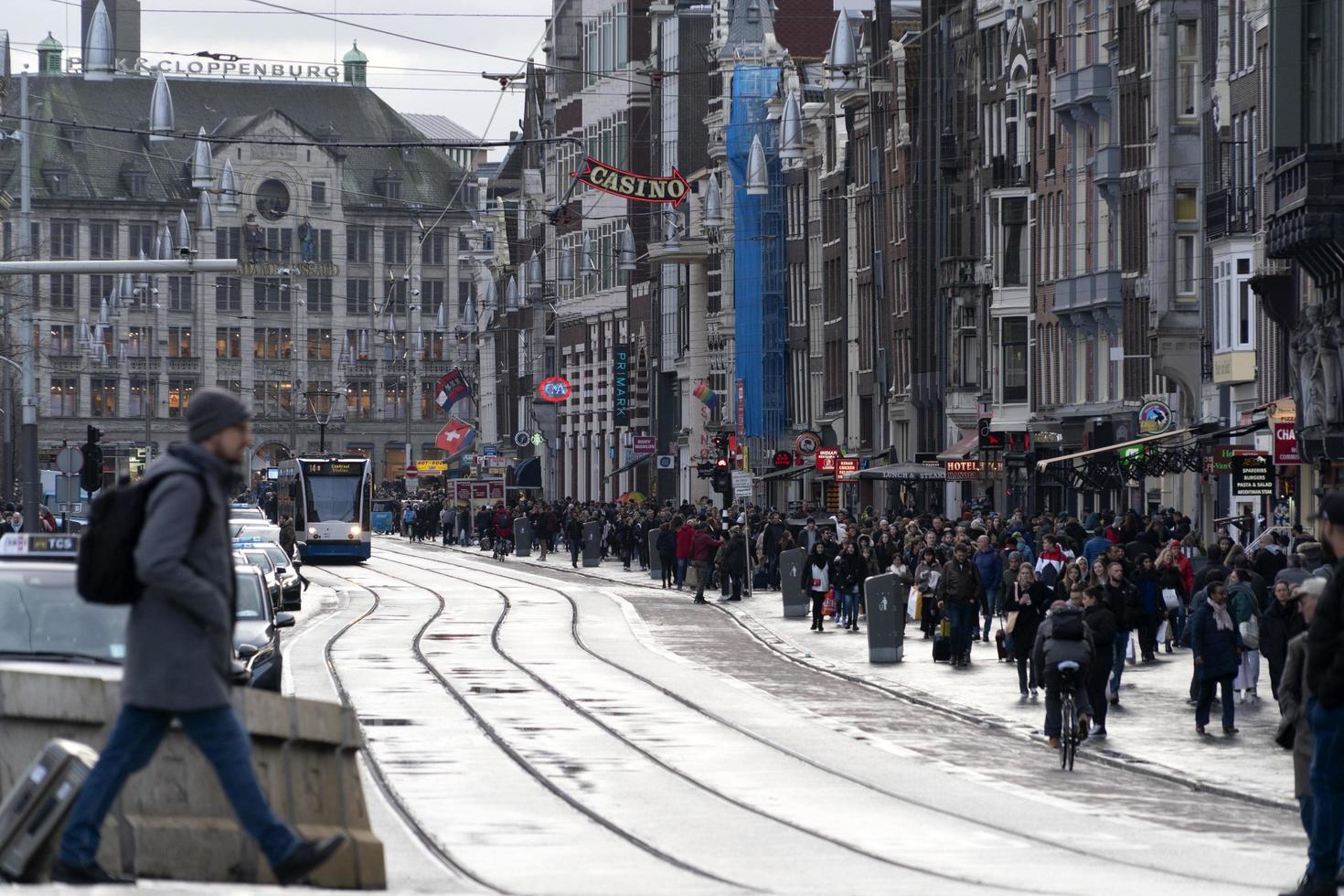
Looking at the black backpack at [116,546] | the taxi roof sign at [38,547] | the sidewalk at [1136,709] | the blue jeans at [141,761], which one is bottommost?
the sidewalk at [1136,709]

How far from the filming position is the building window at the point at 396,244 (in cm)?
15838

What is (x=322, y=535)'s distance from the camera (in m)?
69.3

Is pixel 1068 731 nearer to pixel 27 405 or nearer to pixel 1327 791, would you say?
pixel 1327 791

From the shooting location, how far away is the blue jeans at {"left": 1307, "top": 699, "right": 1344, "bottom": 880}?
11.4 meters

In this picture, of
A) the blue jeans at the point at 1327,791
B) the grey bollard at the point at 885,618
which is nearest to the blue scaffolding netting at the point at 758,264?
the grey bollard at the point at 885,618

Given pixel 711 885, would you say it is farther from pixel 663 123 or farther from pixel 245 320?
pixel 245 320

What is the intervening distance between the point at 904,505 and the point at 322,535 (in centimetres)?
1488

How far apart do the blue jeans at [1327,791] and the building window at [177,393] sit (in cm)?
14253

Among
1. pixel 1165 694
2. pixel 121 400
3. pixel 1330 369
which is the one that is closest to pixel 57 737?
pixel 1165 694

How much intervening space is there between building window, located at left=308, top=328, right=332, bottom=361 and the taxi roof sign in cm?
14066

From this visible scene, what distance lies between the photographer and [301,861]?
31.2 feet

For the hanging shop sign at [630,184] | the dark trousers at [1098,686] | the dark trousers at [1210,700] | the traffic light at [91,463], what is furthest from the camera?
the hanging shop sign at [630,184]

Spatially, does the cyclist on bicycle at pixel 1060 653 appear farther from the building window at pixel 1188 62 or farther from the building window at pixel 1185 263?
the building window at pixel 1188 62

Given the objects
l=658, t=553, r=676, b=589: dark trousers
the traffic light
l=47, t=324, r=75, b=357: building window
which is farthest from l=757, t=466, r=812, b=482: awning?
l=47, t=324, r=75, b=357: building window
